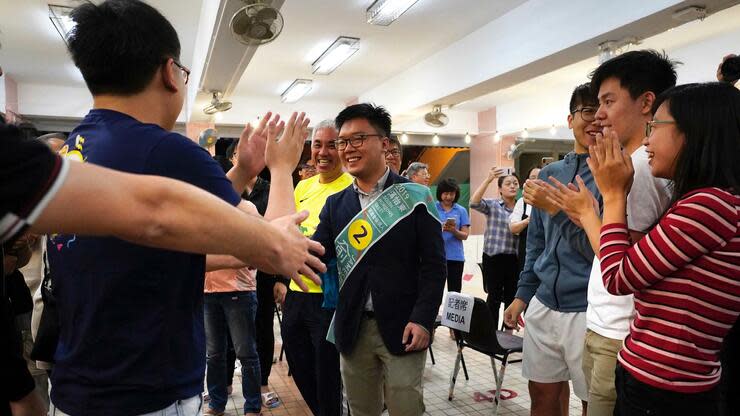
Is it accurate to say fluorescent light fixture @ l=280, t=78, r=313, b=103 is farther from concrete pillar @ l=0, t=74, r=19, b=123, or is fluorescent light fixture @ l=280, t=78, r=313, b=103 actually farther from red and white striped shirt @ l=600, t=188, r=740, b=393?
red and white striped shirt @ l=600, t=188, r=740, b=393

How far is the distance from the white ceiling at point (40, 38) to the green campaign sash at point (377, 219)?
3.74m

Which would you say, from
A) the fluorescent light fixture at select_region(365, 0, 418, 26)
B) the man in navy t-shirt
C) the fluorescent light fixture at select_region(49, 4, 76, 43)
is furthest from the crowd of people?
the fluorescent light fixture at select_region(49, 4, 76, 43)

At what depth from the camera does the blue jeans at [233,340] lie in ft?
9.63

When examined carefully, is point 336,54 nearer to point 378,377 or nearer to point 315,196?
point 315,196

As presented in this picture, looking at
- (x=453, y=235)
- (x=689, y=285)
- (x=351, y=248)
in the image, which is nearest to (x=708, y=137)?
(x=689, y=285)

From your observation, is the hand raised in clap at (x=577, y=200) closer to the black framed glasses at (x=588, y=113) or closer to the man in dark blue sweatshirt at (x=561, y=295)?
the man in dark blue sweatshirt at (x=561, y=295)

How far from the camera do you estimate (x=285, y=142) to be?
4.13 feet

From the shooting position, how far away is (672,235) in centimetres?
113

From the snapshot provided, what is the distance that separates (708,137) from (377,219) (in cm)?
115

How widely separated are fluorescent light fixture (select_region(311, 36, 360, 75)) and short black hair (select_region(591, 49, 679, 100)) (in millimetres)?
4833

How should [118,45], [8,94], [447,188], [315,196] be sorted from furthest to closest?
[8,94]
[447,188]
[315,196]
[118,45]

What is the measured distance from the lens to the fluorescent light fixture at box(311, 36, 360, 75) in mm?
6073

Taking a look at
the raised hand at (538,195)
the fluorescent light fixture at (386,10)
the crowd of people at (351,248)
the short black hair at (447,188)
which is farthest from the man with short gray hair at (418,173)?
the raised hand at (538,195)

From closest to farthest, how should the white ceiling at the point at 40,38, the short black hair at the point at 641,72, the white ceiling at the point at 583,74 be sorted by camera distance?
the short black hair at the point at 641,72 → the white ceiling at the point at 40,38 → the white ceiling at the point at 583,74
